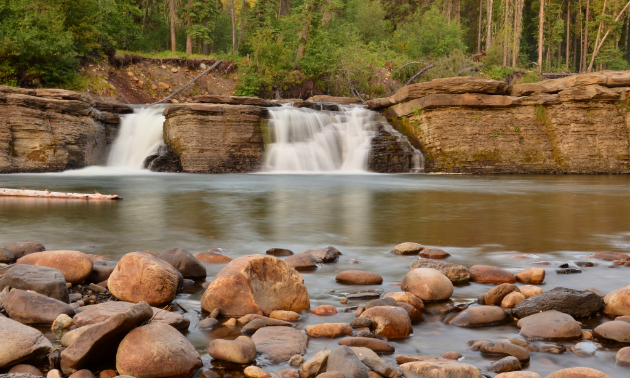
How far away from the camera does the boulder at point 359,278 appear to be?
4074 mm

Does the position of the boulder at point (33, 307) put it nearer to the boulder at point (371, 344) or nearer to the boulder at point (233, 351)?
the boulder at point (233, 351)

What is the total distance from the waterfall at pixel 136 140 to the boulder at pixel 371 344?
1953cm

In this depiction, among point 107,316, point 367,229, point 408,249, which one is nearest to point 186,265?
point 107,316

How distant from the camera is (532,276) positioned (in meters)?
4.09

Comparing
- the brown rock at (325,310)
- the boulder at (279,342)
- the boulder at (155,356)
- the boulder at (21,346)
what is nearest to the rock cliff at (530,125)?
the brown rock at (325,310)

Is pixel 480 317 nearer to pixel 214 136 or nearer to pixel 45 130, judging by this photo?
pixel 214 136

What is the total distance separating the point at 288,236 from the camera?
21.5ft

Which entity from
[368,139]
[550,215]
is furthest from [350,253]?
[368,139]

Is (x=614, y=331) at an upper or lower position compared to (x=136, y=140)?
lower

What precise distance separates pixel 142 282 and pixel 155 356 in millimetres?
1178

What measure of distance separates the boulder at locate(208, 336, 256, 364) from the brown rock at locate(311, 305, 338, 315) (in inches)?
30.3

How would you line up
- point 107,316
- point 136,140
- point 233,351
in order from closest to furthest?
1. point 233,351
2. point 107,316
3. point 136,140

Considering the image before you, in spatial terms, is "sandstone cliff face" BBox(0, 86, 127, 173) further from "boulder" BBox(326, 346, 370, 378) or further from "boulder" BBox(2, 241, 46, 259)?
"boulder" BBox(326, 346, 370, 378)

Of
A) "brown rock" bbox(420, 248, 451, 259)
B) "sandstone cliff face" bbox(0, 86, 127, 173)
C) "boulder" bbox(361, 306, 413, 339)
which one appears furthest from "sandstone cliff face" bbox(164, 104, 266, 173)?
"boulder" bbox(361, 306, 413, 339)
